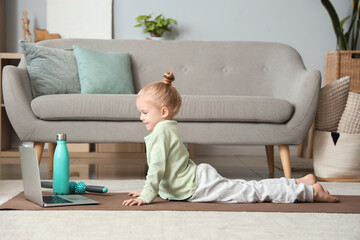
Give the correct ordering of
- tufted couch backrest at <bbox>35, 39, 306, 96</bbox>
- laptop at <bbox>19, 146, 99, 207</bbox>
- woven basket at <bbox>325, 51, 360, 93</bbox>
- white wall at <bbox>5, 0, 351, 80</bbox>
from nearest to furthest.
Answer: laptop at <bbox>19, 146, 99, 207</bbox>
tufted couch backrest at <bbox>35, 39, 306, 96</bbox>
woven basket at <bbox>325, 51, 360, 93</bbox>
white wall at <bbox>5, 0, 351, 80</bbox>

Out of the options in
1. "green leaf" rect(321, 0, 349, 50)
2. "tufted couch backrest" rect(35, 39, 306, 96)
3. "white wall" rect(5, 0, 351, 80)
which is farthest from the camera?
"white wall" rect(5, 0, 351, 80)

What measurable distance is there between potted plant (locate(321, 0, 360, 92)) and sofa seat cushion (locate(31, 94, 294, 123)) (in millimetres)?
1446

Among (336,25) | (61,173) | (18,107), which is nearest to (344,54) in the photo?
(336,25)

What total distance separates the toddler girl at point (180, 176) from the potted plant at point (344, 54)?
2128 millimetres

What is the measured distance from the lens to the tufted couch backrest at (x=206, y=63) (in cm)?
301

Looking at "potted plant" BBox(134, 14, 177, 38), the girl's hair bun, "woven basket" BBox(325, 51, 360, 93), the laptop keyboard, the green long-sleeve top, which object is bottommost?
the laptop keyboard

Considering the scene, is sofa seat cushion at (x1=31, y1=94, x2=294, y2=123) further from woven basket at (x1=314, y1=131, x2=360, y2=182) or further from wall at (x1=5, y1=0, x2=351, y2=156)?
wall at (x1=5, y1=0, x2=351, y2=156)

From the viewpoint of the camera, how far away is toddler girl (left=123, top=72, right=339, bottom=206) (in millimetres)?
1698

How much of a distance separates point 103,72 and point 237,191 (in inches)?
54.3

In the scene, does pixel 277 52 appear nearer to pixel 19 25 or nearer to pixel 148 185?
pixel 148 185

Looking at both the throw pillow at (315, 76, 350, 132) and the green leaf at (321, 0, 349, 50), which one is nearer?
the throw pillow at (315, 76, 350, 132)

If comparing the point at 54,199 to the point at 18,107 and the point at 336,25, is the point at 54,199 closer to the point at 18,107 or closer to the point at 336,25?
the point at 18,107

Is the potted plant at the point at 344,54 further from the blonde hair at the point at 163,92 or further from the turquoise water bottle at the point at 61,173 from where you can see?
the turquoise water bottle at the point at 61,173

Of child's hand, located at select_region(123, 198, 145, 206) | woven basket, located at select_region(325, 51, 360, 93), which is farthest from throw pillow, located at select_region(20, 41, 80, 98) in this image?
woven basket, located at select_region(325, 51, 360, 93)
